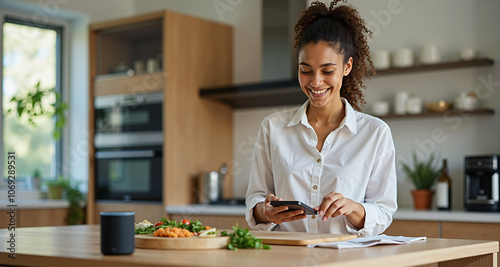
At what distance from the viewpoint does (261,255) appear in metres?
1.35

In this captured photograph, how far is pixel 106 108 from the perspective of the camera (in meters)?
4.57

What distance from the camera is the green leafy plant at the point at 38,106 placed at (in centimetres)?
464

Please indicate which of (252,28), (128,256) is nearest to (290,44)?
(252,28)

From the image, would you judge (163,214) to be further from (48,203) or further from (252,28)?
(252,28)

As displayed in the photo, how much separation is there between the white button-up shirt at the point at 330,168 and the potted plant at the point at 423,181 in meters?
1.68

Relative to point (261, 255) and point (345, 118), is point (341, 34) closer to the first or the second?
point (345, 118)

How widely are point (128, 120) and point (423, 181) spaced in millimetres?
1979

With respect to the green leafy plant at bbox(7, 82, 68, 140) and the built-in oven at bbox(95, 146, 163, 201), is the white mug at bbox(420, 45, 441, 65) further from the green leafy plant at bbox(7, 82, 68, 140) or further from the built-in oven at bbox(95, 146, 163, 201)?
the green leafy plant at bbox(7, 82, 68, 140)

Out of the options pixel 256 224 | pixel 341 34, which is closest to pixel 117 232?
pixel 256 224

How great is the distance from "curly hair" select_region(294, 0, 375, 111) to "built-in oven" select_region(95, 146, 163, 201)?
2278 millimetres

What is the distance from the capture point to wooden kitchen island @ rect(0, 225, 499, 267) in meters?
1.25

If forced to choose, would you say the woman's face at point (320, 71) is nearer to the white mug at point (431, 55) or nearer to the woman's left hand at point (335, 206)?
the woman's left hand at point (335, 206)

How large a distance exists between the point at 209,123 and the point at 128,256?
314 centimetres

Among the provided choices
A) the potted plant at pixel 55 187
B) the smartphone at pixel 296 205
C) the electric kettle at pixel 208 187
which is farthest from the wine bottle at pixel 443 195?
the potted plant at pixel 55 187
